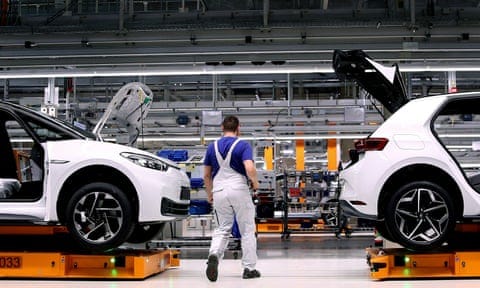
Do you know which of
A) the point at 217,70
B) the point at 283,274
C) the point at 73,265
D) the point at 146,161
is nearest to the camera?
the point at 146,161

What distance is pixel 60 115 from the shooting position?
12375 millimetres

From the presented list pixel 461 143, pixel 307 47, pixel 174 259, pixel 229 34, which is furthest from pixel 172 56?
pixel 461 143

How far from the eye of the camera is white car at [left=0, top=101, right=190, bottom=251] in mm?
4793

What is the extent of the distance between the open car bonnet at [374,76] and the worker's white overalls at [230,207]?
1.49m

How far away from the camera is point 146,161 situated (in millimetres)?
4938

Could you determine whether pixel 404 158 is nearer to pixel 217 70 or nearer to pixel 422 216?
pixel 422 216

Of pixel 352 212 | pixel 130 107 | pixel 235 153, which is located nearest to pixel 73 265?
pixel 235 153

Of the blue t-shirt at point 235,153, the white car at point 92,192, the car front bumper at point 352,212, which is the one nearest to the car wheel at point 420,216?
A: the car front bumper at point 352,212

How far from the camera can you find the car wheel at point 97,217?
4777mm

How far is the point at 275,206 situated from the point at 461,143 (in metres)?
7.66

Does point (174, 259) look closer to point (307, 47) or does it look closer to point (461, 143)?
point (307, 47)

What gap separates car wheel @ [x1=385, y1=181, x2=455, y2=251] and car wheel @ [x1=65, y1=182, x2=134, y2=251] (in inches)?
88.8

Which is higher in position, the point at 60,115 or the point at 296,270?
the point at 60,115

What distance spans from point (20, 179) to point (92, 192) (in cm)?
104
